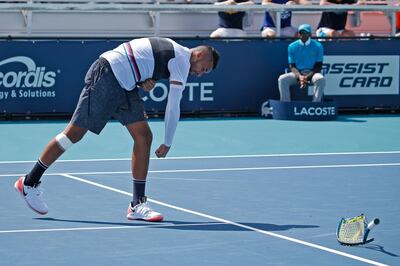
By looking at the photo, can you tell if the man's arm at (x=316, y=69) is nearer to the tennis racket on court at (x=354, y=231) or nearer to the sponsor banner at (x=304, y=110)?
the sponsor banner at (x=304, y=110)

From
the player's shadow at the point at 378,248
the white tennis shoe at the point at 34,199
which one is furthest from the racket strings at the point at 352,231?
the white tennis shoe at the point at 34,199

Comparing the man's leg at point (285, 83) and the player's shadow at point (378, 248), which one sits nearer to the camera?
the player's shadow at point (378, 248)

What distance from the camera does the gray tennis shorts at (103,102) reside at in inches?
351

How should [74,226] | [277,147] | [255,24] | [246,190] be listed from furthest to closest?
[255,24], [277,147], [246,190], [74,226]

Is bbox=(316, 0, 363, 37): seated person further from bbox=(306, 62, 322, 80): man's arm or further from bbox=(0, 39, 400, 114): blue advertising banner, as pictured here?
bbox=(306, 62, 322, 80): man's arm

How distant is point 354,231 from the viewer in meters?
7.67

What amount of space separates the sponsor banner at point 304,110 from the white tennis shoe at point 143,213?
938 centimetres

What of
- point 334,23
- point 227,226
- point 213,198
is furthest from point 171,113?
point 334,23

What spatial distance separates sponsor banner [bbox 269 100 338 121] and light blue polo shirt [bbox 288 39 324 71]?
721 millimetres

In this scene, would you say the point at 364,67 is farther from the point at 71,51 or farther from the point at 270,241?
the point at 270,241

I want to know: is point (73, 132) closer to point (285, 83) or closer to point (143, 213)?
point (143, 213)

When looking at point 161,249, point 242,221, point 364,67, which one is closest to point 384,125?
point 364,67

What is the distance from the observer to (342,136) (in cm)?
1614

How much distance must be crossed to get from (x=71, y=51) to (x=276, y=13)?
163 inches
